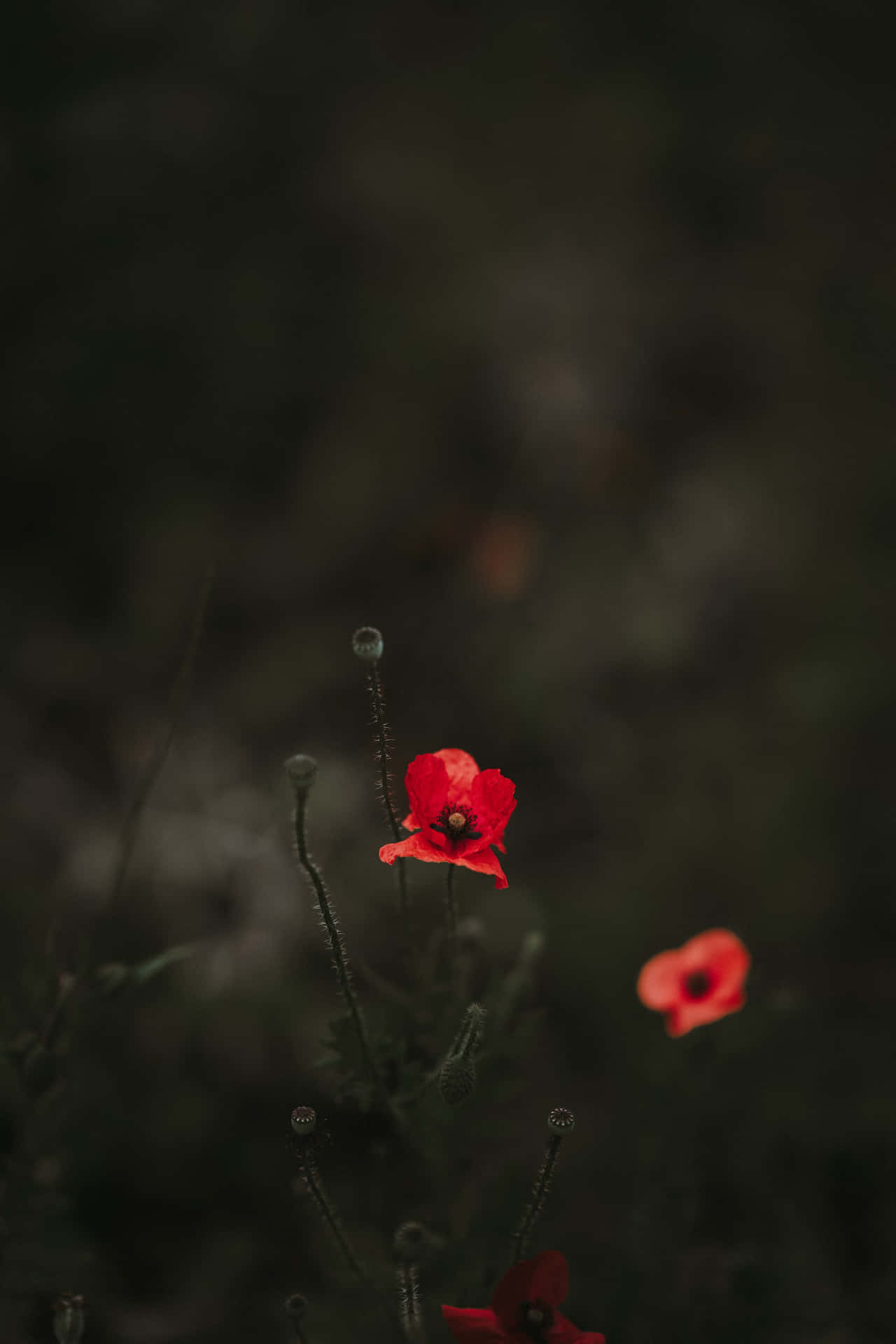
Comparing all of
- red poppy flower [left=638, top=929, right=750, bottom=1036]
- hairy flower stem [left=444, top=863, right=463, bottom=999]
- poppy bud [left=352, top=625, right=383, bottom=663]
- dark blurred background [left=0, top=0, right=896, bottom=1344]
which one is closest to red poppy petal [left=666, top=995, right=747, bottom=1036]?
red poppy flower [left=638, top=929, right=750, bottom=1036]

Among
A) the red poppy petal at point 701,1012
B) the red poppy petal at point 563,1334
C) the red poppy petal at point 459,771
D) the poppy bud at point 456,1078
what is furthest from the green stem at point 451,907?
the red poppy petal at point 701,1012

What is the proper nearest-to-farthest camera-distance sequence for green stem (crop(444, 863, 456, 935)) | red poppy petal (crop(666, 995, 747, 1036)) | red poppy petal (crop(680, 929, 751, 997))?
green stem (crop(444, 863, 456, 935)) < red poppy petal (crop(666, 995, 747, 1036)) < red poppy petal (crop(680, 929, 751, 997))

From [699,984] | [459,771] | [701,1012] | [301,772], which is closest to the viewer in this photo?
[301,772]

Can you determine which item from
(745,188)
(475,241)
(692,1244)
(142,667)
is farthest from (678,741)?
(745,188)

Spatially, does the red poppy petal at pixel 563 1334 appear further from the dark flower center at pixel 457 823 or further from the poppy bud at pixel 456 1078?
the dark flower center at pixel 457 823

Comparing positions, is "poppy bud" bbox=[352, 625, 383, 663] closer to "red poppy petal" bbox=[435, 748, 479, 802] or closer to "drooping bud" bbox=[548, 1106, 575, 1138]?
"red poppy petal" bbox=[435, 748, 479, 802]

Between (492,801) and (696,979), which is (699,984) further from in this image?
(492,801)

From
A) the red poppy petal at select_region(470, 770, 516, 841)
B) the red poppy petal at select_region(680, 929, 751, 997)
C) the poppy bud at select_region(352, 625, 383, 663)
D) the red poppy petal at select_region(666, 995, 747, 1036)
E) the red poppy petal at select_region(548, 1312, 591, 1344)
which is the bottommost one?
the red poppy petal at select_region(548, 1312, 591, 1344)

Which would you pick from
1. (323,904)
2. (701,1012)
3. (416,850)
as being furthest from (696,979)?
(323,904)
